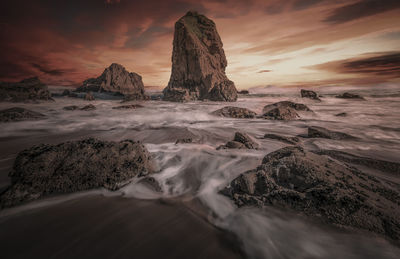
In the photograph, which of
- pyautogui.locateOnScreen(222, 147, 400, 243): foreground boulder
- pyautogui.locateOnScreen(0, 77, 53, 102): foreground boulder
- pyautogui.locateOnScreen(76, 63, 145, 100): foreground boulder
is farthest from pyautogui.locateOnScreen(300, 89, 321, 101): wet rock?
pyautogui.locateOnScreen(0, 77, 53, 102): foreground boulder

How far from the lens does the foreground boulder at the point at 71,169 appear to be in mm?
1867

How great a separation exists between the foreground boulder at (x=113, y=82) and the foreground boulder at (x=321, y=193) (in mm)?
38807

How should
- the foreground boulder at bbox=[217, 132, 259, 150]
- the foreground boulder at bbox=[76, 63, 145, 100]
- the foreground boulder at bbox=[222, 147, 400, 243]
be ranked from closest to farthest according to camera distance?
the foreground boulder at bbox=[222, 147, 400, 243] → the foreground boulder at bbox=[217, 132, 259, 150] → the foreground boulder at bbox=[76, 63, 145, 100]

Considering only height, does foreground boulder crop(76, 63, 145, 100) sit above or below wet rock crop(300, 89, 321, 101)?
above

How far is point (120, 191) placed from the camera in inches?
78.9

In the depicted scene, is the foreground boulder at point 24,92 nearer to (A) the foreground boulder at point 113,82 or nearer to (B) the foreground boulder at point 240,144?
(A) the foreground boulder at point 113,82

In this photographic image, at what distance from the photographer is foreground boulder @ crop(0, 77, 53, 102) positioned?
15073mm

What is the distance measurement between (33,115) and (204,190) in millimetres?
10071

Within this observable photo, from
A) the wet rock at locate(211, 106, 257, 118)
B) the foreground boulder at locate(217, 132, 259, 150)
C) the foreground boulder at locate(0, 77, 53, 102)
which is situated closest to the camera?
the foreground boulder at locate(217, 132, 259, 150)

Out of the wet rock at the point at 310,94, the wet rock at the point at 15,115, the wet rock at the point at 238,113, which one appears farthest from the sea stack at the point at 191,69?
the wet rock at the point at 15,115

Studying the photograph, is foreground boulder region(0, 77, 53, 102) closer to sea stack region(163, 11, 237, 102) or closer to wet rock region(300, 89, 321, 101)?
sea stack region(163, 11, 237, 102)

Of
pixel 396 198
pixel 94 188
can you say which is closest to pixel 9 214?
pixel 94 188

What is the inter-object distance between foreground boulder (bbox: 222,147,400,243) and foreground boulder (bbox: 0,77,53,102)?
22305 millimetres

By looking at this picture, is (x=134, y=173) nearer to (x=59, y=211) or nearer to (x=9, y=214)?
(x=59, y=211)
